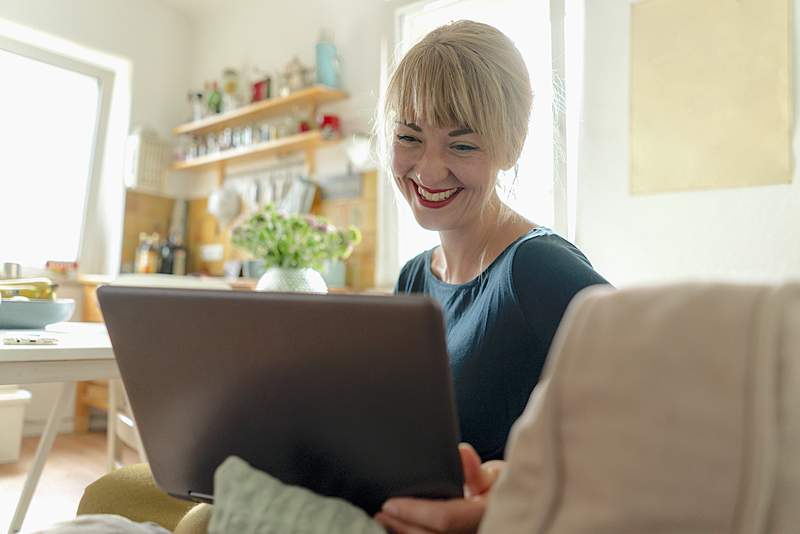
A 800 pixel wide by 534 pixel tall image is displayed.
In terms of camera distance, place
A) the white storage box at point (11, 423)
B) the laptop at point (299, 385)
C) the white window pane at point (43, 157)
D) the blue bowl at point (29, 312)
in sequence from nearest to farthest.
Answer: the laptop at point (299, 385) < the blue bowl at point (29, 312) < the white storage box at point (11, 423) < the white window pane at point (43, 157)

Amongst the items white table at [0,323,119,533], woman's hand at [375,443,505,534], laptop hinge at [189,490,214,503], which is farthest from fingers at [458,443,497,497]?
white table at [0,323,119,533]

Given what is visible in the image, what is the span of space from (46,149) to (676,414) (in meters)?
4.18

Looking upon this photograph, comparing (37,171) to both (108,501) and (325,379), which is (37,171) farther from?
(325,379)

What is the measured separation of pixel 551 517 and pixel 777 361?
156 mm

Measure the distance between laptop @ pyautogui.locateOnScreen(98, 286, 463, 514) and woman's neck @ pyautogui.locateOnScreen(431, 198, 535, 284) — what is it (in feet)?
1.76

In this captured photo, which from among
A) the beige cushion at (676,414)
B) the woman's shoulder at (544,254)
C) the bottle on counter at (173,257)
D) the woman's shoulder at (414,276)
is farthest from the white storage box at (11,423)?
the beige cushion at (676,414)

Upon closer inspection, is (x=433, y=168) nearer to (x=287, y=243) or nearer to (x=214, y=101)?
(x=287, y=243)

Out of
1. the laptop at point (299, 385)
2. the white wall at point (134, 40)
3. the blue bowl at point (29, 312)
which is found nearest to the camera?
the laptop at point (299, 385)

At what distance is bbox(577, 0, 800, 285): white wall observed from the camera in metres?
1.97

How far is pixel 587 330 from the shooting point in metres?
0.37

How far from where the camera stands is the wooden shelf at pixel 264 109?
10.7ft

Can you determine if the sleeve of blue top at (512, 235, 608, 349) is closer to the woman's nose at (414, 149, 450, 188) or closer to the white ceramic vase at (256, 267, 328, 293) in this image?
the woman's nose at (414, 149, 450, 188)

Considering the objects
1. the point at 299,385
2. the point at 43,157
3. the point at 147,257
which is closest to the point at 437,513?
the point at 299,385

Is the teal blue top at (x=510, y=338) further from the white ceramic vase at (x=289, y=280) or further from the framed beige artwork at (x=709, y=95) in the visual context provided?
the framed beige artwork at (x=709, y=95)
